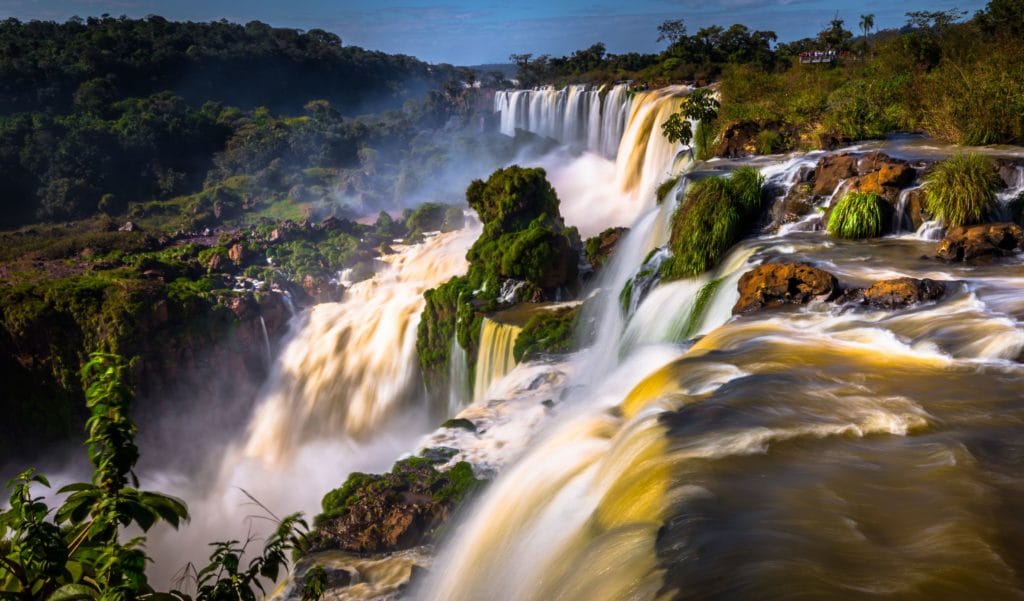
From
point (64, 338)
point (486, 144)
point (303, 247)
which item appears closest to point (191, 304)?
point (64, 338)

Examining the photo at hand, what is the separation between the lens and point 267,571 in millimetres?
3449

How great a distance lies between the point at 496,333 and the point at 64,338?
16751 mm

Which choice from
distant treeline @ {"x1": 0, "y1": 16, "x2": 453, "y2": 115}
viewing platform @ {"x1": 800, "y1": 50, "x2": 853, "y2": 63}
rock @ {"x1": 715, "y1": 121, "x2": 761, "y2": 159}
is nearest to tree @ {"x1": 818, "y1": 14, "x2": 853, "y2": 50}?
viewing platform @ {"x1": 800, "y1": 50, "x2": 853, "y2": 63}

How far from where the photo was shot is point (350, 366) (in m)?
22.1

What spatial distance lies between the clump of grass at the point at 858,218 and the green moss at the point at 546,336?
18.0ft

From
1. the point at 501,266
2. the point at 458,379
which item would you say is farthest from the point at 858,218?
the point at 458,379

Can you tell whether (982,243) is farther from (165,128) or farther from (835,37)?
(165,128)

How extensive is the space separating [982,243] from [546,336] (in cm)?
772

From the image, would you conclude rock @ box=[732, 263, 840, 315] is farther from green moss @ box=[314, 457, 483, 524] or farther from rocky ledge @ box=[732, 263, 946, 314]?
green moss @ box=[314, 457, 483, 524]

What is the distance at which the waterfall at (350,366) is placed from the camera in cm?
2053

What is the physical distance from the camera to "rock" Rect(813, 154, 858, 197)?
12086 mm

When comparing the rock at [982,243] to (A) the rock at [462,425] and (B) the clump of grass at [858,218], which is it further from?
(A) the rock at [462,425]

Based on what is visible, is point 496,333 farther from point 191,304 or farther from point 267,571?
point 191,304

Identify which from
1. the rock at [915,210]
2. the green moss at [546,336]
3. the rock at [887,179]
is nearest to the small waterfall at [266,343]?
the green moss at [546,336]
